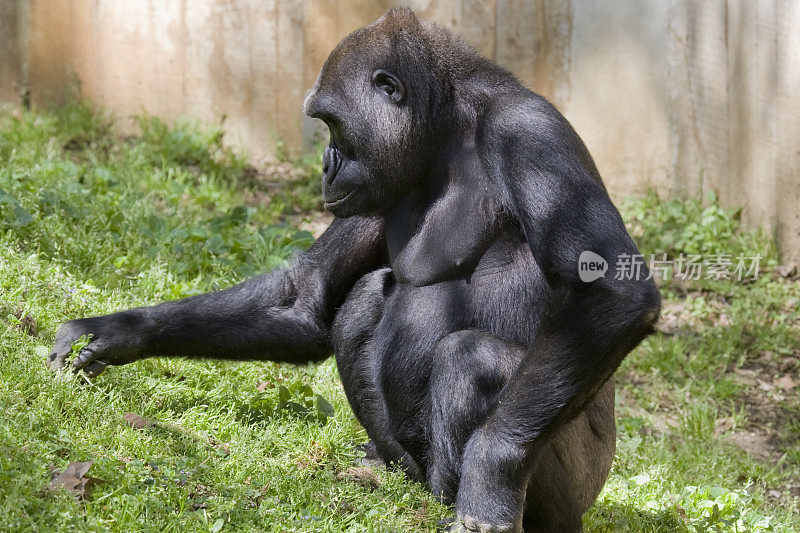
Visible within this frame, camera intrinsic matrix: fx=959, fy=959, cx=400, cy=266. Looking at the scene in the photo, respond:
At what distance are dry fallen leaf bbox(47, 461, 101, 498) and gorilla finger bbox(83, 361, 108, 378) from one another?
0.81m

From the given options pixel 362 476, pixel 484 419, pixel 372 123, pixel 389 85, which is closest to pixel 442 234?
pixel 372 123

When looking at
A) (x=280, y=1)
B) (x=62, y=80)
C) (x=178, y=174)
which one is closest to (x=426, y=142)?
(x=178, y=174)

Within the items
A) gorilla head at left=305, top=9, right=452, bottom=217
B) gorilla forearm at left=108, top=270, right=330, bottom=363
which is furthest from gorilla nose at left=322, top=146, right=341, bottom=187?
gorilla forearm at left=108, top=270, right=330, bottom=363

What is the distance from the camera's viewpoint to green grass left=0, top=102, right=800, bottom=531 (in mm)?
3449

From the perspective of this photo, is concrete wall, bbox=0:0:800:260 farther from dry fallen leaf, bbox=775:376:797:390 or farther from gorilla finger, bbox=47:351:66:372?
gorilla finger, bbox=47:351:66:372

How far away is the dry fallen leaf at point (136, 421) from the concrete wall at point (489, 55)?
167 inches

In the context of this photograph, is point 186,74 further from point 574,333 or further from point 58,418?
point 574,333

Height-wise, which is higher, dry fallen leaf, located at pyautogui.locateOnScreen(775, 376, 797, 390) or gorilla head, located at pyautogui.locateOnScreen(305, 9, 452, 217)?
gorilla head, located at pyautogui.locateOnScreen(305, 9, 452, 217)

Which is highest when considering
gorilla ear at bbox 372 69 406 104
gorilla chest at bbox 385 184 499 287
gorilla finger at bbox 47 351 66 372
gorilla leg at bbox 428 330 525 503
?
gorilla ear at bbox 372 69 406 104

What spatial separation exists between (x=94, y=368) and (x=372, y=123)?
5.25ft

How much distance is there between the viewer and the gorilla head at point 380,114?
3.69 meters

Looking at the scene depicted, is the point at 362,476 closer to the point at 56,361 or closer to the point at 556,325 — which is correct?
the point at 556,325

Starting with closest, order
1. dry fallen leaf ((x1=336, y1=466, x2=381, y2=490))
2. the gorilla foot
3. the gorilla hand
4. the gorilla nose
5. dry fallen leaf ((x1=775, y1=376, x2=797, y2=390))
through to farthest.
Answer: the gorilla foot → the gorilla nose → dry fallen leaf ((x1=336, y1=466, x2=381, y2=490)) → the gorilla hand → dry fallen leaf ((x1=775, y1=376, x2=797, y2=390))

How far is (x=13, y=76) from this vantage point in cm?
775
